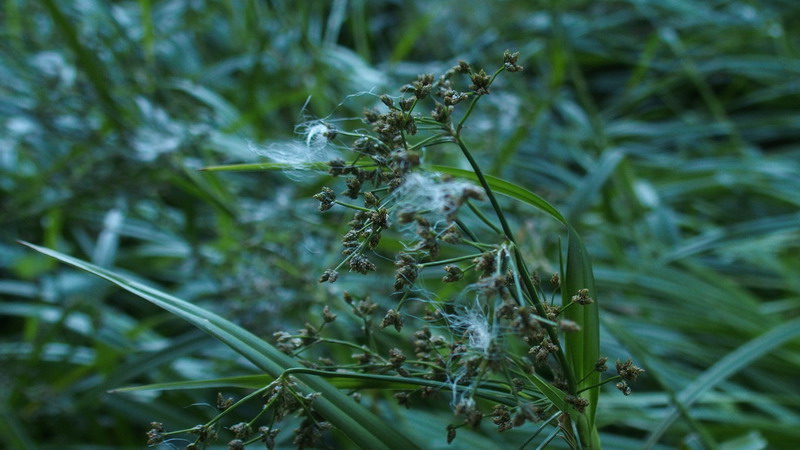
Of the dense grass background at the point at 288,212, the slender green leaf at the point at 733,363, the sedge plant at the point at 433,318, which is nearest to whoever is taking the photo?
the sedge plant at the point at 433,318

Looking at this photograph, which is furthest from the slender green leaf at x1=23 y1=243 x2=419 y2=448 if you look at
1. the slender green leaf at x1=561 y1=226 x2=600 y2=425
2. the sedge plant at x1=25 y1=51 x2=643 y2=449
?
the slender green leaf at x1=561 y1=226 x2=600 y2=425

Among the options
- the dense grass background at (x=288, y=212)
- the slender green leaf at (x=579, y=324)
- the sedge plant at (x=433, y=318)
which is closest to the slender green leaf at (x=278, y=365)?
the sedge plant at (x=433, y=318)

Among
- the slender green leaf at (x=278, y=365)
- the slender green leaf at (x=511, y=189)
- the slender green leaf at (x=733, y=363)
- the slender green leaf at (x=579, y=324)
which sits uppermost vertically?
the slender green leaf at (x=733, y=363)

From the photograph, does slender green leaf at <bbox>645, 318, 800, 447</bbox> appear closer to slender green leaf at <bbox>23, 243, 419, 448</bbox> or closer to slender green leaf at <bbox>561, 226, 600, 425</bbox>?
slender green leaf at <bbox>561, 226, 600, 425</bbox>

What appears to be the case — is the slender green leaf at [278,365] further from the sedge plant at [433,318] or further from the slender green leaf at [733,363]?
the slender green leaf at [733,363]

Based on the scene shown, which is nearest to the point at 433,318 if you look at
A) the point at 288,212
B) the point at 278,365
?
the point at 278,365

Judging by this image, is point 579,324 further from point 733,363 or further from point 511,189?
point 733,363

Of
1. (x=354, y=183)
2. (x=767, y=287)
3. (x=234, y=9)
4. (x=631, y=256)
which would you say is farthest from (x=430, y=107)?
(x=354, y=183)

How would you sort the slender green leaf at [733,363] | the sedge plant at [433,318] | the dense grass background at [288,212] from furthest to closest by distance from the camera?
1. the dense grass background at [288,212]
2. the slender green leaf at [733,363]
3. the sedge plant at [433,318]
